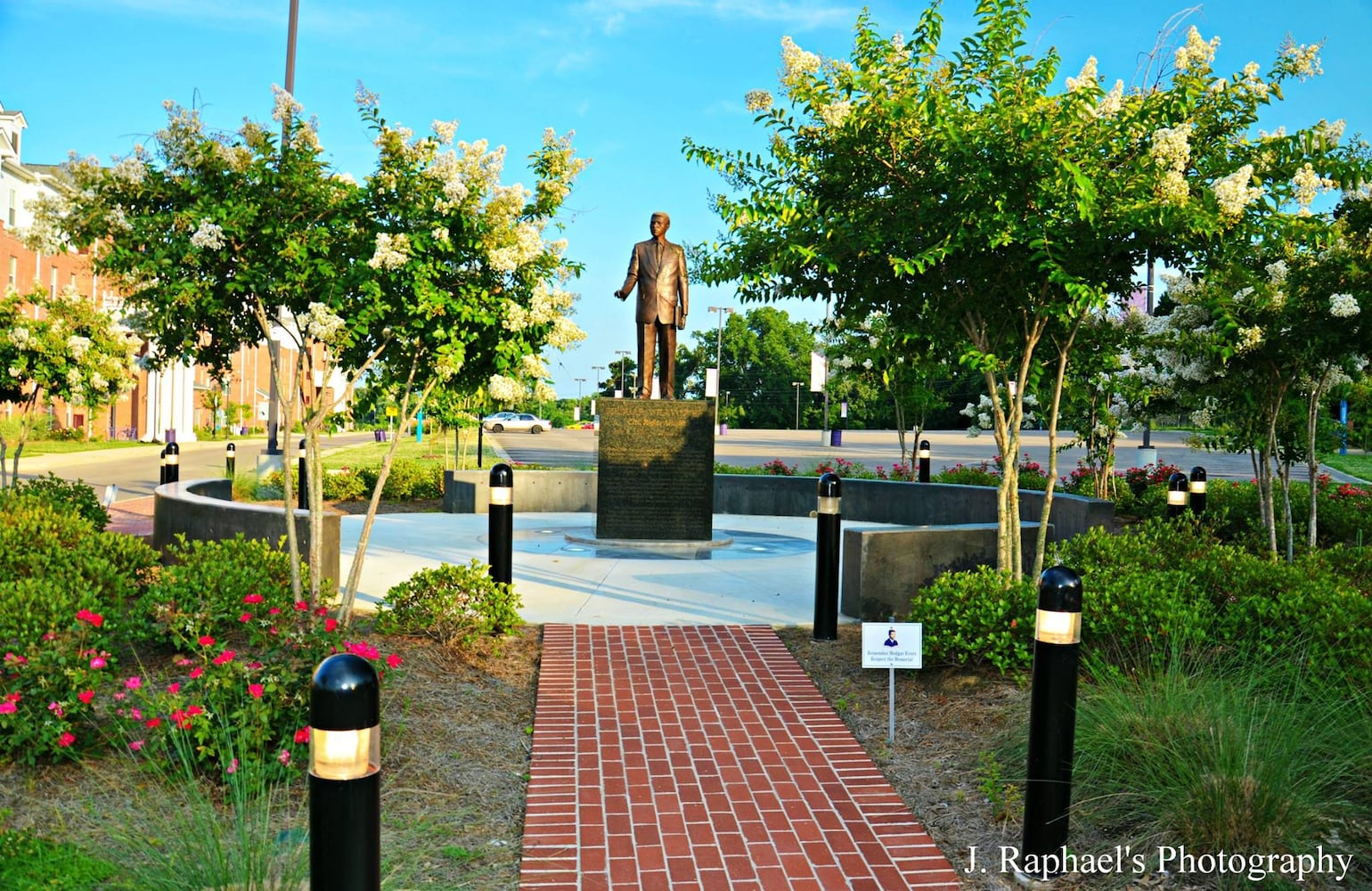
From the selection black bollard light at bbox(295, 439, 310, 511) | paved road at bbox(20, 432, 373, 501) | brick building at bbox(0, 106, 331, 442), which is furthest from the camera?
brick building at bbox(0, 106, 331, 442)

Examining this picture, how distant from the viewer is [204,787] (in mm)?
4504

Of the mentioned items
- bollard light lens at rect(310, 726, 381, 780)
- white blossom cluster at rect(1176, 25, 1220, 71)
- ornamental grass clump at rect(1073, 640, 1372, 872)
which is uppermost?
white blossom cluster at rect(1176, 25, 1220, 71)

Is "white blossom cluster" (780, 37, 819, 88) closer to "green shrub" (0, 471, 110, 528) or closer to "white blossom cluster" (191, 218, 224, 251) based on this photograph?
"white blossom cluster" (191, 218, 224, 251)

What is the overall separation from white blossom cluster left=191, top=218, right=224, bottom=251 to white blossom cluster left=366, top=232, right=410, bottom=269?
0.77 m

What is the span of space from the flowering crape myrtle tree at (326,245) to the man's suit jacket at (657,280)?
560 cm

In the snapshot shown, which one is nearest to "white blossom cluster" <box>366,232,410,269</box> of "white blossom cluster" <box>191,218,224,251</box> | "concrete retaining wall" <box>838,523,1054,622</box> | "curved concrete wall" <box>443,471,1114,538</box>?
"white blossom cluster" <box>191,218,224,251</box>

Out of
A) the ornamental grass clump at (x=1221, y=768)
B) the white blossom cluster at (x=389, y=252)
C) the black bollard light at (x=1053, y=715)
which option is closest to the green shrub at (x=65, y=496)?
the white blossom cluster at (x=389, y=252)

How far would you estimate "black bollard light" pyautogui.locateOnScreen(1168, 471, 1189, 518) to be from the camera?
33.2ft

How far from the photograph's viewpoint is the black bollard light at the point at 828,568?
7.50 meters

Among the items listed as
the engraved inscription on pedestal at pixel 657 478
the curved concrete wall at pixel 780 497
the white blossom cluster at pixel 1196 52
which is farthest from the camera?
the curved concrete wall at pixel 780 497

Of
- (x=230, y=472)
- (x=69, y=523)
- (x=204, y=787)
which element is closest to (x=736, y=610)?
(x=204, y=787)

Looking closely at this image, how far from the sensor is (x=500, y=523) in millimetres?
7820

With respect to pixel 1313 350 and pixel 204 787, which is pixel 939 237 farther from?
pixel 204 787

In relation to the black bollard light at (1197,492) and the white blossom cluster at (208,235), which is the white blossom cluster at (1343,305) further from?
the white blossom cluster at (208,235)
